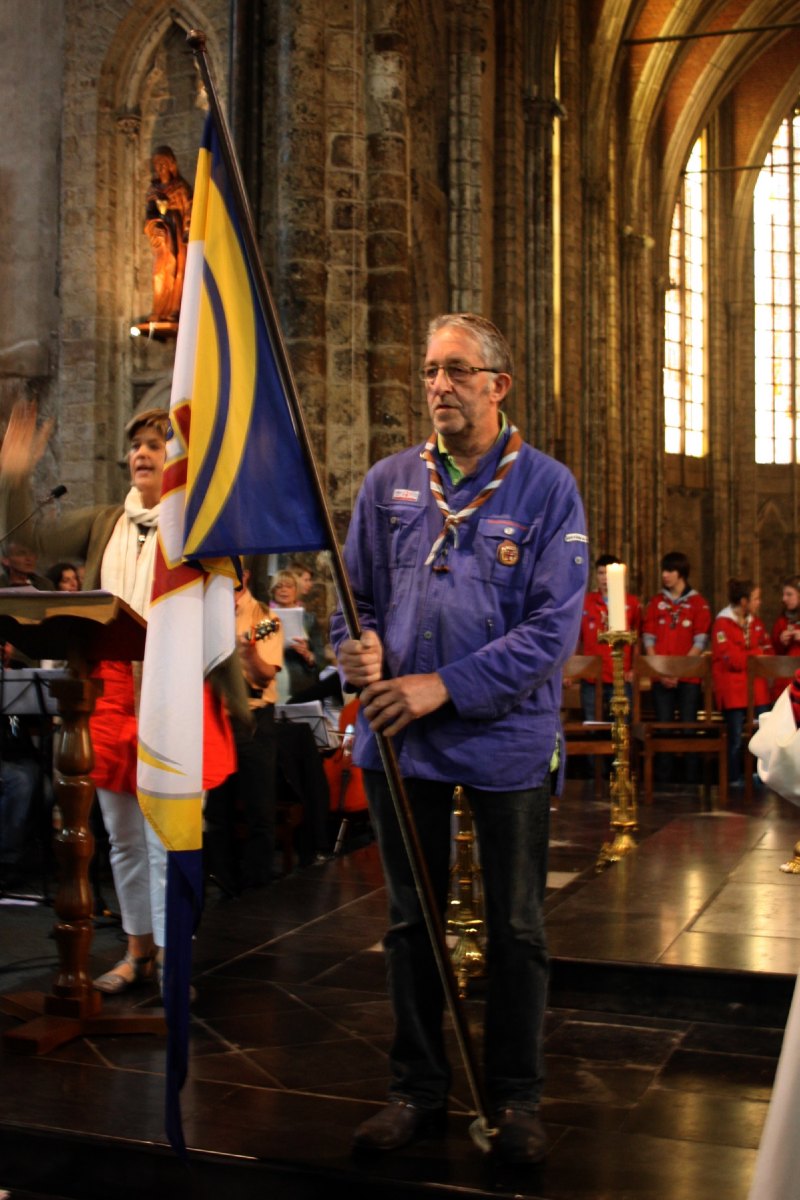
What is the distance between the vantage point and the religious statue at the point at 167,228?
37.0 feet

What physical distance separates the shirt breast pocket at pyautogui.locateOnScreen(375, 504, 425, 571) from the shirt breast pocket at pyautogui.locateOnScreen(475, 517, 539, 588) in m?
0.16

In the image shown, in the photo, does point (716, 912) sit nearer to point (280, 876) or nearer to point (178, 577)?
point (280, 876)

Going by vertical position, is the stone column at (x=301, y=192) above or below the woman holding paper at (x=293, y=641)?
above

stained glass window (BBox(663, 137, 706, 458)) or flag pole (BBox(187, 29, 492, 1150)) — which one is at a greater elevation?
stained glass window (BBox(663, 137, 706, 458))

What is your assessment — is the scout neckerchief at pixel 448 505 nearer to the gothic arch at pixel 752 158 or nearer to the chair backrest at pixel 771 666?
the chair backrest at pixel 771 666

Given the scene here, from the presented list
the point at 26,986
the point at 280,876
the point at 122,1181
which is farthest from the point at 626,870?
the point at 122,1181

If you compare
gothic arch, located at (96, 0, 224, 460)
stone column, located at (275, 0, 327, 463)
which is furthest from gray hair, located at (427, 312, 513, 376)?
gothic arch, located at (96, 0, 224, 460)

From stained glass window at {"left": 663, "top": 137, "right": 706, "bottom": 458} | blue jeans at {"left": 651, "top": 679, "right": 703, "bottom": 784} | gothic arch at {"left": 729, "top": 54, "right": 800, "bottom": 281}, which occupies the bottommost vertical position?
blue jeans at {"left": 651, "top": 679, "right": 703, "bottom": 784}

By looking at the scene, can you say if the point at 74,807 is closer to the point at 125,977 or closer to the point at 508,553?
the point at 125,977

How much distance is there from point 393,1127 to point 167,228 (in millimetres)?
9133

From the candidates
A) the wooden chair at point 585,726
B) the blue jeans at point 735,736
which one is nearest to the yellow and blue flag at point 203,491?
the wooden chair at point 585,726

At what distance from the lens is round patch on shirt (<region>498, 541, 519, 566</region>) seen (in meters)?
3.38

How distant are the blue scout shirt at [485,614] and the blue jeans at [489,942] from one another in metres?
0.09

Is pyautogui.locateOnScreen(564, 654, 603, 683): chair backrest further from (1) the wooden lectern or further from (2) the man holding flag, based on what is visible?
(2) the man holding flag
